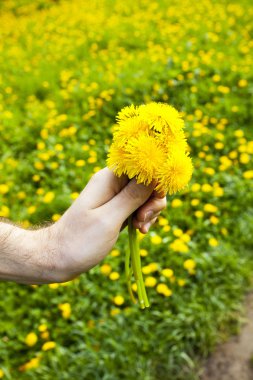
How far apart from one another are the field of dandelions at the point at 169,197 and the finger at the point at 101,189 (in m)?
0.98

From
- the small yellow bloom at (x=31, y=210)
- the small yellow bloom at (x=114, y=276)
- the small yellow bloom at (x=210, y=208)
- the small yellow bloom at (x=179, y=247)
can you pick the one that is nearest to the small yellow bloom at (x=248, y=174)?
the small yellow bloom at (x=210, y=208)

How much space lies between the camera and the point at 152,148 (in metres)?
1.04

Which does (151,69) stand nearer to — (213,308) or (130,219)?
(213,308)

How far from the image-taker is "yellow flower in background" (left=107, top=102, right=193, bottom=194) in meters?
1.04

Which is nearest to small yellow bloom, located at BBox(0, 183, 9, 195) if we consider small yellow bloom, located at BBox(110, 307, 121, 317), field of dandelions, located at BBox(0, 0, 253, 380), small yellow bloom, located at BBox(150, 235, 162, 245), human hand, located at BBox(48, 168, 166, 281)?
field of dandelions, located at BBox(0, 0, 253, 380)

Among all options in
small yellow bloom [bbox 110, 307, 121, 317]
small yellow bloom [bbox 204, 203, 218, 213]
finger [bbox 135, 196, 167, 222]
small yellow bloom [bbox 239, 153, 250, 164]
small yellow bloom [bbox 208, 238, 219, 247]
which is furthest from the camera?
small yellow bloom [bbox 239, 153, 250, 164]

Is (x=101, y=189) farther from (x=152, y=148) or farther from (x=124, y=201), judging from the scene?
(x=152, y=148)

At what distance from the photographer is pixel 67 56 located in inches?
194

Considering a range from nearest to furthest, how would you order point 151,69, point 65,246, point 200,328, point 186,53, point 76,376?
point 65,246
point 76,376
point 200,328
point 151,69
point 186,53

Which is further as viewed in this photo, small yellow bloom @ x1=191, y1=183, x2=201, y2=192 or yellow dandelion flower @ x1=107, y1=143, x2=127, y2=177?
small yellow bloom @ x1=191, y1=183, x2=201, y2=192

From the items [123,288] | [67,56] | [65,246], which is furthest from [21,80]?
[65,246]

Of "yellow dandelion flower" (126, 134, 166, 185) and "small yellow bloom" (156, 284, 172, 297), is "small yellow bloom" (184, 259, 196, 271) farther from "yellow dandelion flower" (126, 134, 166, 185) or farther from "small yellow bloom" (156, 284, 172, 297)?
"yellow dandelion flower" (126, 134, 166, 185)

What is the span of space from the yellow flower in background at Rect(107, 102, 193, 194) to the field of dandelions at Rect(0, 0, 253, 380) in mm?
1125

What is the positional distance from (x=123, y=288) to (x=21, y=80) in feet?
9.88
